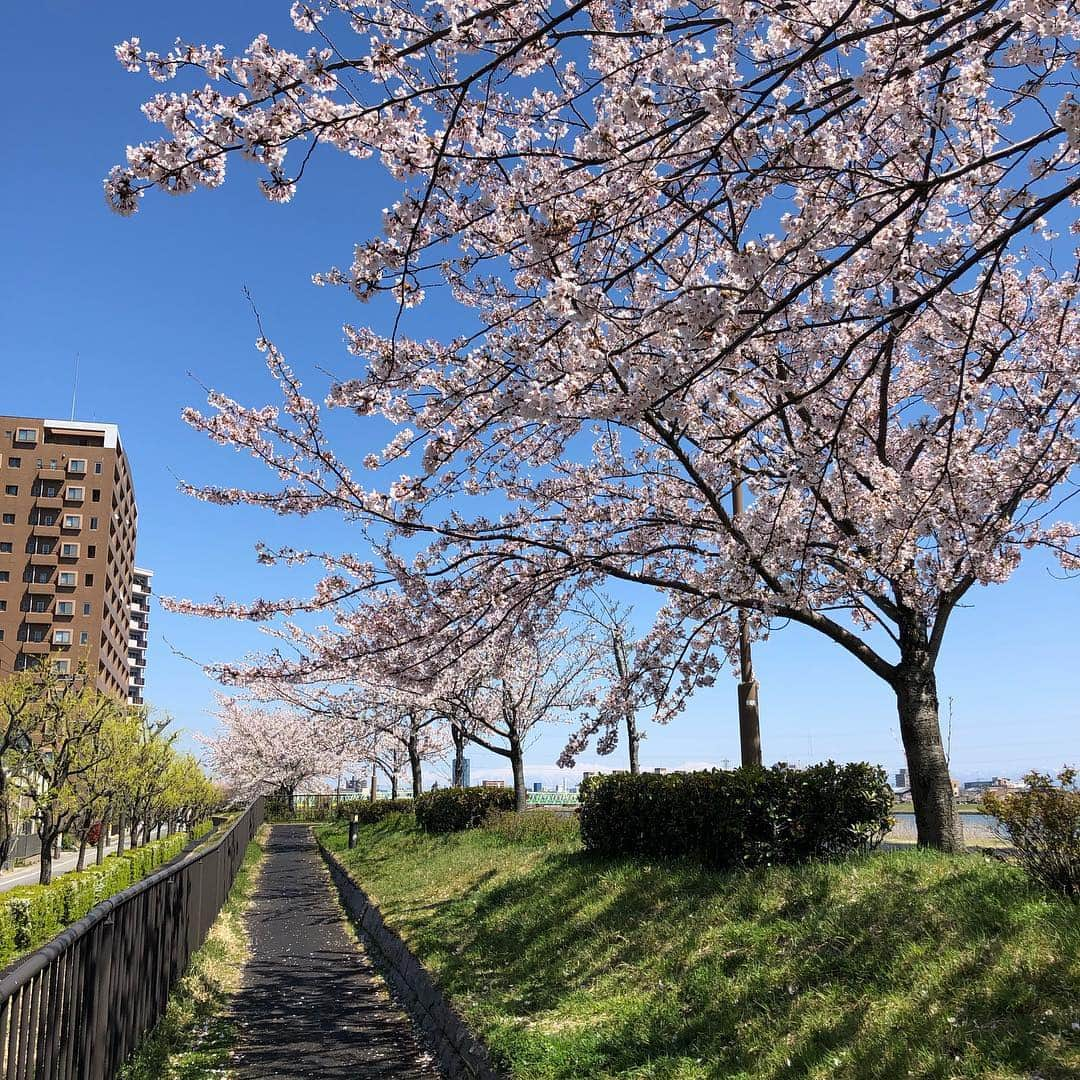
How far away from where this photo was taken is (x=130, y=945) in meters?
6.15

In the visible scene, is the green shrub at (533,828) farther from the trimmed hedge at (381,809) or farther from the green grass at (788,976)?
the trimmed hedge at (381,809)

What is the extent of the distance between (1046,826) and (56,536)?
277 ft

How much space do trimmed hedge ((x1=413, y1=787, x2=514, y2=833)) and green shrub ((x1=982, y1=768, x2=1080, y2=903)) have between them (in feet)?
52.5

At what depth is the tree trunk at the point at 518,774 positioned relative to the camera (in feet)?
68.4

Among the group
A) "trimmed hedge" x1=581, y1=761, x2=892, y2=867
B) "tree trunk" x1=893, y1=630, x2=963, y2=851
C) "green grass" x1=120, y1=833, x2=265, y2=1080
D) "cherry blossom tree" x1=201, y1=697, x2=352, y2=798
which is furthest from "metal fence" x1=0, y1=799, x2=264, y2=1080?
"cherry blossom tree" x1=201, y1=697, x2=352, y2=798

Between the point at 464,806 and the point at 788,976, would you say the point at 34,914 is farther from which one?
the point at 788,976

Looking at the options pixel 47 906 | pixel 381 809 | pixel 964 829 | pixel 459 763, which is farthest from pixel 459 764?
pixel 964 829

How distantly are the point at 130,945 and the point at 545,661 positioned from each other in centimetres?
1893

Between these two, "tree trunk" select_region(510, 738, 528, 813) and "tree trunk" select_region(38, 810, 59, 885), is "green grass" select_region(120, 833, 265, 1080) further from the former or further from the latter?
"tree trunk" select_region(38, 810, 59, 885)

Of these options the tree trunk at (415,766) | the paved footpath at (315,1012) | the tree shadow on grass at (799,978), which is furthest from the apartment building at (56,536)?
the tree shadow on grass at (799,978)

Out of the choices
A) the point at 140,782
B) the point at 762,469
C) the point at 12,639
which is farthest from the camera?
the point at 12,639

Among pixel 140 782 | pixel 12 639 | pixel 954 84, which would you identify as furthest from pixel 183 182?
pixel 12 639

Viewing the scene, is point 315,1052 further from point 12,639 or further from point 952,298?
point 12,639

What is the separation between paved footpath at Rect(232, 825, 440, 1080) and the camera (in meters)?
7.13
